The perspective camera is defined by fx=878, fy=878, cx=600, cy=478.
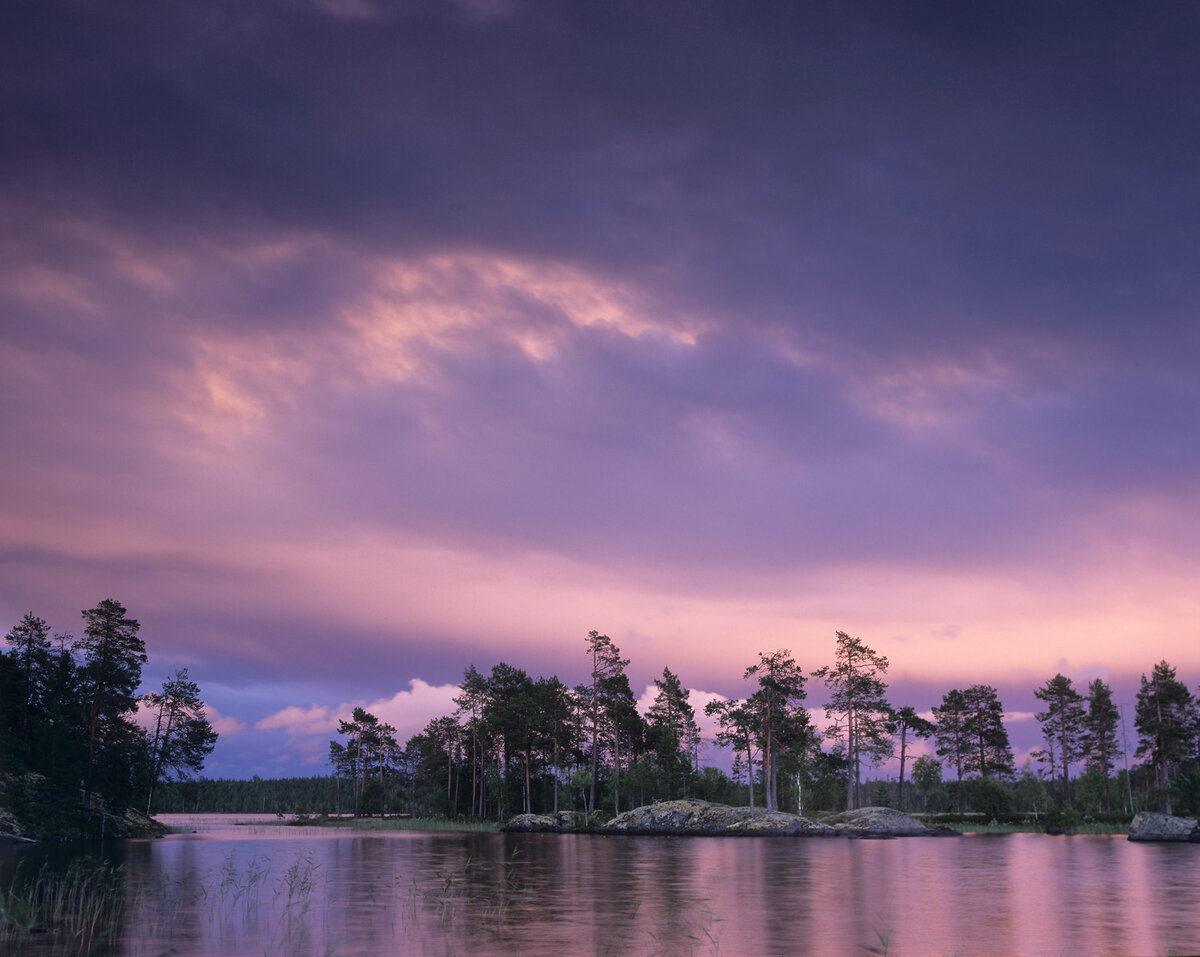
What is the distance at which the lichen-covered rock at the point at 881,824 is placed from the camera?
9312 cm

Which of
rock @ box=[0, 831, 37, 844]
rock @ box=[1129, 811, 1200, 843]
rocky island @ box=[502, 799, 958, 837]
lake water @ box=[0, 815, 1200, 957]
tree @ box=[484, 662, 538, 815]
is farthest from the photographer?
tree @ box=[484, 662, 538, 815]

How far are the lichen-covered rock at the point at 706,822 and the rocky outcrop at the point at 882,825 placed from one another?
2.81 meters

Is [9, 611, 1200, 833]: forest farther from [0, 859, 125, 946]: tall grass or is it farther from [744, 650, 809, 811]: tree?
[0, 859, 125, 946]: tall grass

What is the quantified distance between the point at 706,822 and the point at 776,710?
16.2m

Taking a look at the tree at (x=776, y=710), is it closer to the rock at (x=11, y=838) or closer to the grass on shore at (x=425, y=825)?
the grass on shore at (x=425, y=825)

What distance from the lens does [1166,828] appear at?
259 feet

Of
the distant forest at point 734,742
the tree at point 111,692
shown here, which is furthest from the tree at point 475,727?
the tree at point 111,692

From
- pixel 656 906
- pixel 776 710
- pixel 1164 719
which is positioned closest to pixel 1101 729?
pixel 1164 719

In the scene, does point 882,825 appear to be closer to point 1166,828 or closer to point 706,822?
point 706,822

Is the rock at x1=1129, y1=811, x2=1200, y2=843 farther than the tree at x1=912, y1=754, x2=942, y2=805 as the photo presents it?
No

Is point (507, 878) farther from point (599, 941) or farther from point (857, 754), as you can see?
point (857, 754)

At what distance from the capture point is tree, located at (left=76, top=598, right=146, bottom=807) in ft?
281

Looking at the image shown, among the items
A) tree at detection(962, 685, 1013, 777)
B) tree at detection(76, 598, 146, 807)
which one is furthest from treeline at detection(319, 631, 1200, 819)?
tree at detection(76, 598, 146, 807)

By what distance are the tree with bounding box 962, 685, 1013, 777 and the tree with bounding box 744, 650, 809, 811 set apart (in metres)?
37.4
